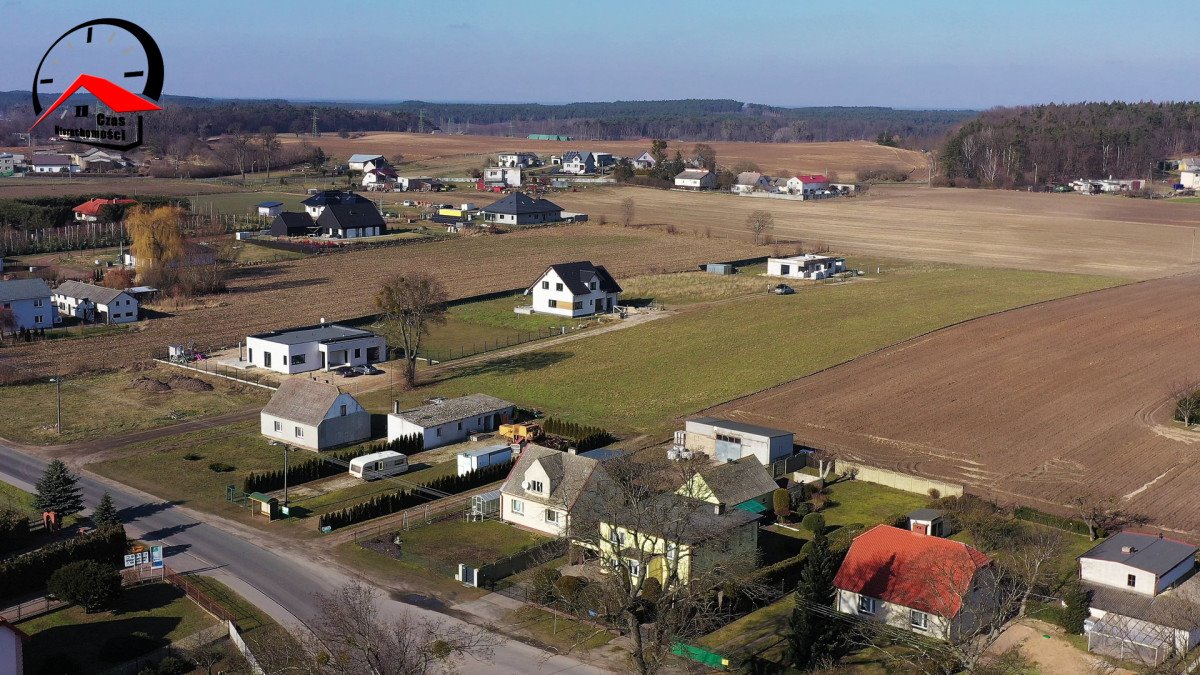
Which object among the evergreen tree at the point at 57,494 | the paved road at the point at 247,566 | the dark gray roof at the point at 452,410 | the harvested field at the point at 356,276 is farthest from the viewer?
the harvested field at the point at 356,276

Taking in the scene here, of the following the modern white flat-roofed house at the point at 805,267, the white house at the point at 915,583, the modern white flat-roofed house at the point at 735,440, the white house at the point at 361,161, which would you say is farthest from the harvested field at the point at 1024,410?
the white house at the point at 361,161

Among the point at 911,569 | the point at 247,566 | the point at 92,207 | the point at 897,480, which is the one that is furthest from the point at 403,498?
the point at 92,207

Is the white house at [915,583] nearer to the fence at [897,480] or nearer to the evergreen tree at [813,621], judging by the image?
the evergreen tree at [813,621]

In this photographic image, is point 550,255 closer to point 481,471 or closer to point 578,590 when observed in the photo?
point 481,471

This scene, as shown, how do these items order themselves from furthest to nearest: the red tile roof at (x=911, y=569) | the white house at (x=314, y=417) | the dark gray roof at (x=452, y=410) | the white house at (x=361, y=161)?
the white house at (x=361, y=161), the dark gray roof at (x=452, y=410), the white house at (x=314, y=417), the red tile roof at (x=911, y=569)

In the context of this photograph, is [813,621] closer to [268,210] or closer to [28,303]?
[28,303]

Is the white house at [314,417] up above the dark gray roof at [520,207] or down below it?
below

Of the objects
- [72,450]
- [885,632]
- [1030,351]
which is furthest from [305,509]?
[1030,351]
